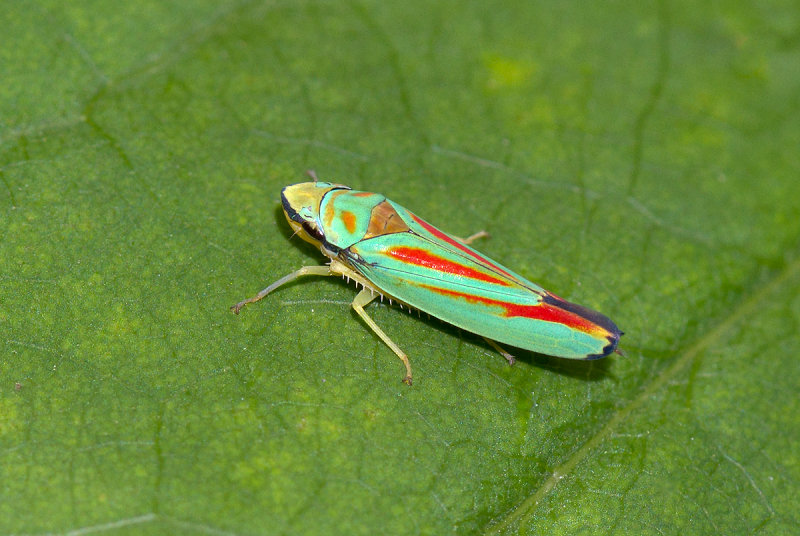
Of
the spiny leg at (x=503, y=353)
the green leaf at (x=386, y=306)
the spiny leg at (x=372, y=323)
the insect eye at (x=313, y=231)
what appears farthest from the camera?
the insect eye at (x=313, y=231)

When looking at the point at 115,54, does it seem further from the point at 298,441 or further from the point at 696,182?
the point at 696,182

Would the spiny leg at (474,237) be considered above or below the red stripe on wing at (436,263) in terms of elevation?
below

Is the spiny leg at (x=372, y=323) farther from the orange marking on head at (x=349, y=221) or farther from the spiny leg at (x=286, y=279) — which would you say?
the orange marking on head at (x=349, y=221)

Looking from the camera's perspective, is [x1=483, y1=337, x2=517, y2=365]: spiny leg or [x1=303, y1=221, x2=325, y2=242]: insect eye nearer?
[x1=483, y1=337, x2=517, y2=365]: spiny leg

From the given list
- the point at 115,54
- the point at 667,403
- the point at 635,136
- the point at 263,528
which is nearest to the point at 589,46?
the point at 635,136

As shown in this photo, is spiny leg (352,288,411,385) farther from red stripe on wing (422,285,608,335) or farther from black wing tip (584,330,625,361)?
black wing tip (584,330,625,361)

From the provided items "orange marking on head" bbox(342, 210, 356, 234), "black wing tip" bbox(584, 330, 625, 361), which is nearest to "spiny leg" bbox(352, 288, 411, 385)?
"orange marking on head" bbox(342, 210, 356, 234)

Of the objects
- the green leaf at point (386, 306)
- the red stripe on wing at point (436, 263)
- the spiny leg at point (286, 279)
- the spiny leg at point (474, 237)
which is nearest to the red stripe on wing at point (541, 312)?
the red stripe on wing at point (436, 263)

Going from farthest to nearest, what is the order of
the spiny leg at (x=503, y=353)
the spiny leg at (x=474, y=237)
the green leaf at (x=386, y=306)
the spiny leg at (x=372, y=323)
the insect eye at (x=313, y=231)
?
the spiny leg at (x=474, y=237) < the insect eye at (x=313, y=231) < the spiny leg at (x=503, y=353) < the spiny leg at (x=372, y=323) < the green leaf at (x=386, y=306)
